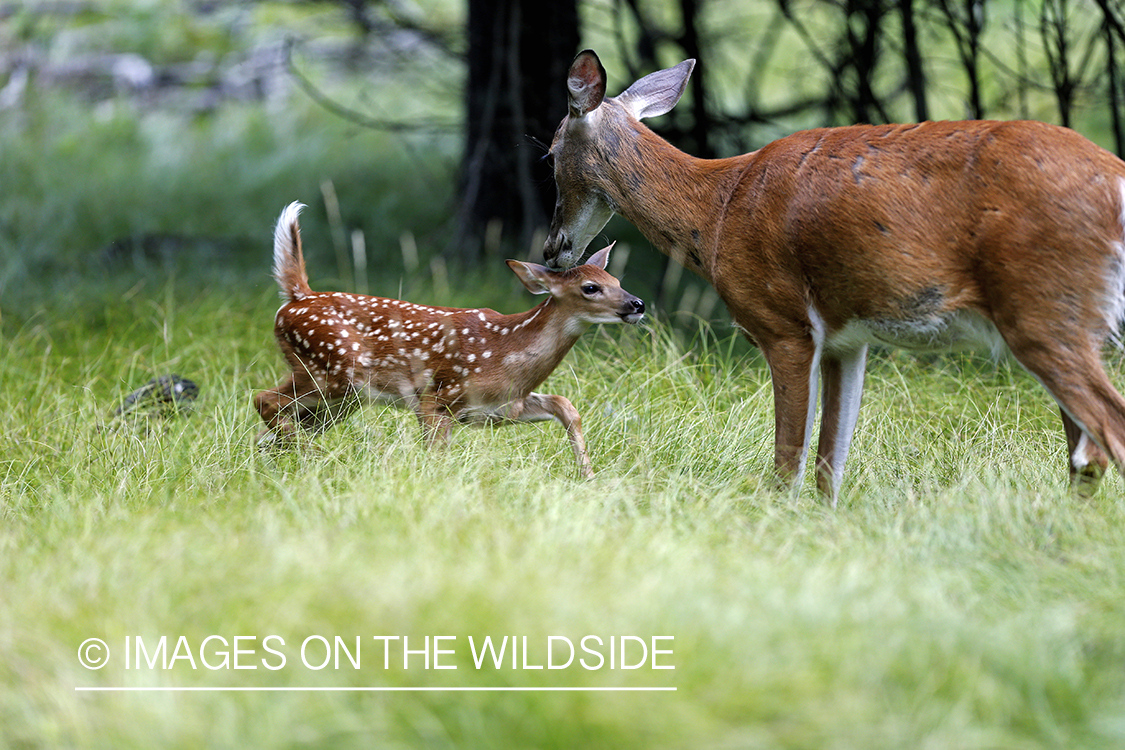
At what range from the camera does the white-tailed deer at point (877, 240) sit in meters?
3.38

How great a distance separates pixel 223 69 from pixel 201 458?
38.2 ft

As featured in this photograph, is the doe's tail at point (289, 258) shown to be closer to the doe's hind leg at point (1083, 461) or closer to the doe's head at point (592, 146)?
the doe's head at point (592, 146)

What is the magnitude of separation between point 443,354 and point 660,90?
1327 millimetres

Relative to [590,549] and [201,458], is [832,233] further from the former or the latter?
[201,458]

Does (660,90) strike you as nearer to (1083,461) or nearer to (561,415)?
(561,415)

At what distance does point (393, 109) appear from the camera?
14414 mm

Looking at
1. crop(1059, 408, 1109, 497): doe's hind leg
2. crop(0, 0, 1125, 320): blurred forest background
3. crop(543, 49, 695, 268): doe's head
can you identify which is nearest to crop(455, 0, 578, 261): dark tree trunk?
crop(0, 0, 1125, 320): blurred forest background

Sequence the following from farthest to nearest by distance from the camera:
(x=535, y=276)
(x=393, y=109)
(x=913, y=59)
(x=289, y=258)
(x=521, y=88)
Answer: (x=393, y=109) < (x=521, y=88) < (x=913, y=59) < (x=289, y=258) < (x=535, y=276)

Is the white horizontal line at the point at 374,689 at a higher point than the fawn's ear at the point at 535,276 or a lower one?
lower

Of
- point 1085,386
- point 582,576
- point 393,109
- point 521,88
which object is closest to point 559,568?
point 582,576

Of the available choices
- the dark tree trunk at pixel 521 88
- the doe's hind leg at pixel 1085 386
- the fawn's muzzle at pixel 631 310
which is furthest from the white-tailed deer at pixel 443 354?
the dark tree trunk at pixel 521 88

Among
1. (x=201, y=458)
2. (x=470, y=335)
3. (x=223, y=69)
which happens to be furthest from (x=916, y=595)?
(x=223, y=69)

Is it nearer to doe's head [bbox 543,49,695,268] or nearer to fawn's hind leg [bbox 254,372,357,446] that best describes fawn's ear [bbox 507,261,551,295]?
doe's head [bbox 543,49,695,268]

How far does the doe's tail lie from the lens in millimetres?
4754
